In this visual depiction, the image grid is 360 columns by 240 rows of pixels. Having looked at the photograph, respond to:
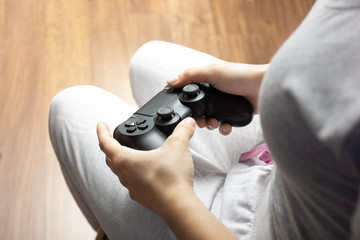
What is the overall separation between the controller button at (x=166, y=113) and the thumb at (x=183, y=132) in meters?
0.02

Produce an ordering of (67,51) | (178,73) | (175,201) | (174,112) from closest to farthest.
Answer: (175,201) < (174,112) < (178,73) < (67,51)

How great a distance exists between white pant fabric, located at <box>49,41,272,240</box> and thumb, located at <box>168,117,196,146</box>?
102 mm

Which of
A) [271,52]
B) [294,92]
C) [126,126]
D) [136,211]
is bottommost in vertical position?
[271,52]

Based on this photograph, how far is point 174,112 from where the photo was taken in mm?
558

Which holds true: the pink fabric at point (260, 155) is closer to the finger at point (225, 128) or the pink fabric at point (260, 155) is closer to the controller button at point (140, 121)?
the finger at point (225, 128)

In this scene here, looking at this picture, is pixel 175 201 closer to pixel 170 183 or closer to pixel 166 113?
pixel 170 183

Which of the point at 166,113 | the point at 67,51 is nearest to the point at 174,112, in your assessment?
the point at 166,113

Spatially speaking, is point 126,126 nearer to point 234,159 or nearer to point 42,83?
point 234,159

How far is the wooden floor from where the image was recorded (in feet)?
2.88

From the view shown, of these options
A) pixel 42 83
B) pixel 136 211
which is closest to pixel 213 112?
pixel 136 211

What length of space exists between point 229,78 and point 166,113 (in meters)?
0.13

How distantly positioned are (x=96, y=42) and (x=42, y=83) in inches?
8.3

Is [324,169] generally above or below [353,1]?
below

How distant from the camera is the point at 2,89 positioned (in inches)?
40.7
